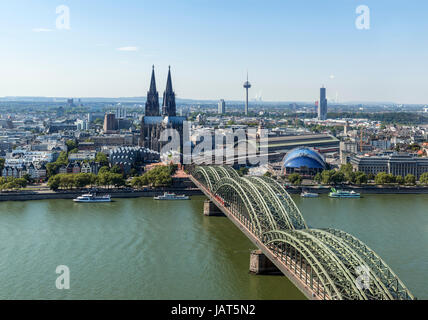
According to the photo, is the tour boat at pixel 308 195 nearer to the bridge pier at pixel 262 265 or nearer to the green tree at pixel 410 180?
A: the green tree at pixel 410 180

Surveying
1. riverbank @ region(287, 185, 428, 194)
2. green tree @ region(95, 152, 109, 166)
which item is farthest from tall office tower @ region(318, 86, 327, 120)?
riverbank @ region(287, 185, 428, 194)

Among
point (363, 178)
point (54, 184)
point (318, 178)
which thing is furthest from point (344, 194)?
point (54, 184)

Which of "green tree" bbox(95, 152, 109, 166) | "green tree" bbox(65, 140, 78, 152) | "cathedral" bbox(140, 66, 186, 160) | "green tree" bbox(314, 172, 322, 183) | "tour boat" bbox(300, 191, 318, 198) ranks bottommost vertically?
"tour boat" bbox(300, 191, 318, 198)

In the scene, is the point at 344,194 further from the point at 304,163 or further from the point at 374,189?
the point at 304,163

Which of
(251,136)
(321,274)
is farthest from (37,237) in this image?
(251,136)

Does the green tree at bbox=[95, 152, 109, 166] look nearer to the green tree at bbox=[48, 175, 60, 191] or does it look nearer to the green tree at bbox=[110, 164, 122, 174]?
the green tree at bbox=[110, 164, 122, 174]

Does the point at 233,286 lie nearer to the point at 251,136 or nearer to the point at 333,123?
the point at 251,136
